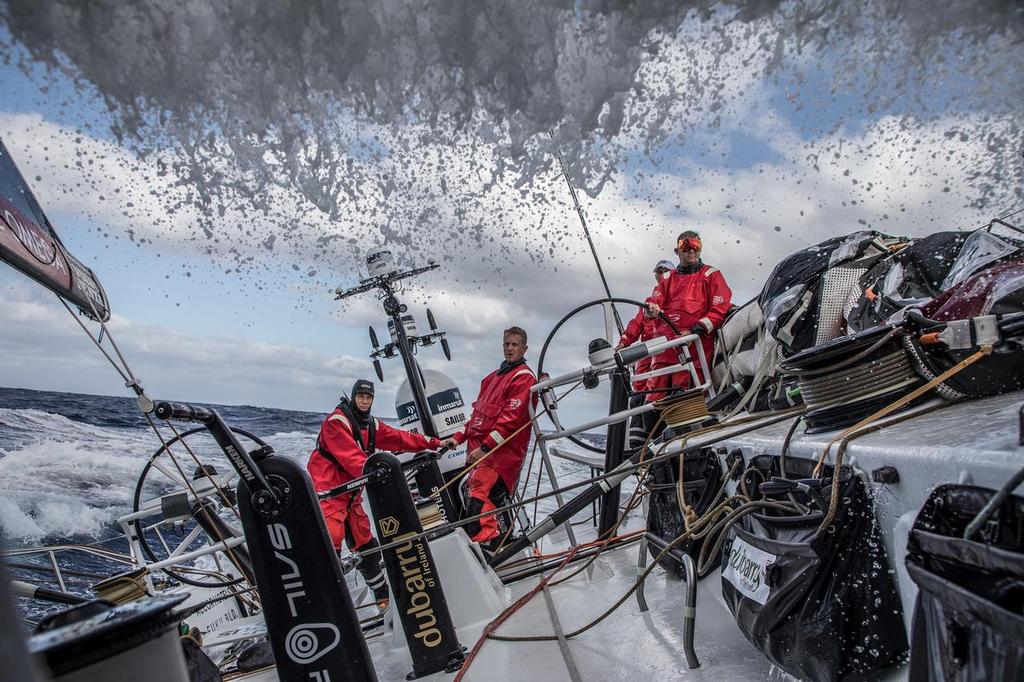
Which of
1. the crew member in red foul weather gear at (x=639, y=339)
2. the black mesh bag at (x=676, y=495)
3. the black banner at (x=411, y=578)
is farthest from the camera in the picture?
the crew member in red foul weather gear at (x=639, y=339)

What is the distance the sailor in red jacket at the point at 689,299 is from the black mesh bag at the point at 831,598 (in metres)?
3.13

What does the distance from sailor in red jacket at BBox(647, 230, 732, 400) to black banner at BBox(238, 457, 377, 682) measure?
120 inches

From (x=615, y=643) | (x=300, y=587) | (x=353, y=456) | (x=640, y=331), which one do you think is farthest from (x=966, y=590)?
(x=353, y=456)

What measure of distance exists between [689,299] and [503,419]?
166cm

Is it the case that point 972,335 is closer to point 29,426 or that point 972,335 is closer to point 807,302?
point 807,302

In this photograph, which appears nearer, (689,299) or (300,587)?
(300,587)

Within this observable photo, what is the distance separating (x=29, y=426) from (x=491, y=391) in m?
11.9

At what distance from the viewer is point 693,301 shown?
5.04 m

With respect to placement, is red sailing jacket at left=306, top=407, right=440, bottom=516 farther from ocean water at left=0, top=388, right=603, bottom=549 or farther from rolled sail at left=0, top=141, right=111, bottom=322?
ocean water at left=0, top=388, right=603, bottom=549

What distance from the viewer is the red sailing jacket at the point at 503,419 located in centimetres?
488

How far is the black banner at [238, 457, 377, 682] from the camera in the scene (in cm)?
226

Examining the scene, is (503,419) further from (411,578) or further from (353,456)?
(411,578)

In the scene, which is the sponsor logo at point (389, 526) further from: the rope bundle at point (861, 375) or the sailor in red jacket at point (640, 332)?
the sailor in red jacket at point (640, 332)

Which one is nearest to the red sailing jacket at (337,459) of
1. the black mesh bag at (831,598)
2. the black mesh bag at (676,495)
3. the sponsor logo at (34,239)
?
the sponsor logo at (34,239)
